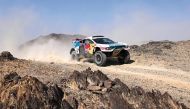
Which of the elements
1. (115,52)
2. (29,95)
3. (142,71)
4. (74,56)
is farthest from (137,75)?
(29,95)

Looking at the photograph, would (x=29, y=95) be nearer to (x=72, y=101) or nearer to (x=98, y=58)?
(x=72, y=101)

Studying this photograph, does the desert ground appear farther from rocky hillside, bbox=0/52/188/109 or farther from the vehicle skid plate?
rocky hillside, bbox=0/52/188/109

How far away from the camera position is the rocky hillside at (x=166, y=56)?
90.4 ft

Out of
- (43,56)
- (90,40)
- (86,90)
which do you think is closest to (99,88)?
(86,90)

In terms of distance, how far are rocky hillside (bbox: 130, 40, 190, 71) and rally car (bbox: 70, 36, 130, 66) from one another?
1315 mm

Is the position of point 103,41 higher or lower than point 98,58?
higher

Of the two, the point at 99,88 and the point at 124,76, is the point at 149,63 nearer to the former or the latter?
the point at 124,76

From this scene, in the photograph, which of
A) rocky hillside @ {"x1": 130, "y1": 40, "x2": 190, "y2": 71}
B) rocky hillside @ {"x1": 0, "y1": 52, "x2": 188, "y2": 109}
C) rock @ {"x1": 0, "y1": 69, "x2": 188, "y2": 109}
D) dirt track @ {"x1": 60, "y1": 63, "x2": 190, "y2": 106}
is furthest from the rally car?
rock @ {"x1": 0, "y1": 69, "x2": 188, "y2": 109}

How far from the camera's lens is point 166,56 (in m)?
30.8

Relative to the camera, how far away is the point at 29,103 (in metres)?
14.5

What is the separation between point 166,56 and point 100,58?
260 inches

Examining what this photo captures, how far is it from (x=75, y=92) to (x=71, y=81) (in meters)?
1.27

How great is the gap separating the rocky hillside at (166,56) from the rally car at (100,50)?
1315 millimetres

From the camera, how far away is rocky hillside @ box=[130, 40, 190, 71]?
1085 inches
